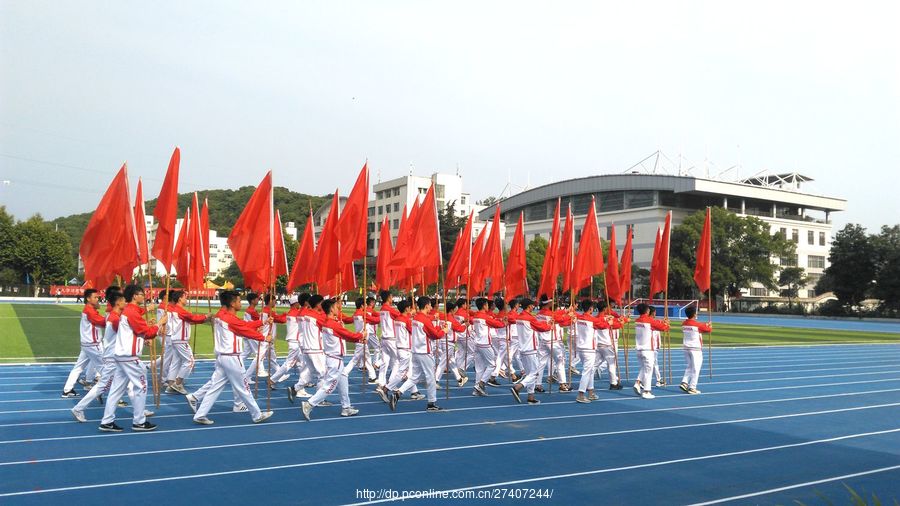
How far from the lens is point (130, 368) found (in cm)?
831

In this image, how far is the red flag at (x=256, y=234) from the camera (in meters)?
10.6

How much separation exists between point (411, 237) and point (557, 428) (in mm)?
4673

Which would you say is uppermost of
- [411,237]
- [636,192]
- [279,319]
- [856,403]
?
[636,192]

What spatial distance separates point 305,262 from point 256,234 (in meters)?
2.35

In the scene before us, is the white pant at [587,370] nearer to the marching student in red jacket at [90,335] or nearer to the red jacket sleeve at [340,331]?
the red jacket sleeve at [340,331]

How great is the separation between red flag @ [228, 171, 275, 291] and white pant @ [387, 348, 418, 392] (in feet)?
8.21

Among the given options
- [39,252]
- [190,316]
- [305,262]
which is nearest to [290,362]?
[305,262]

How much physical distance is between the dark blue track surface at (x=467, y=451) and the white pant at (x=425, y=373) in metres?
0.42

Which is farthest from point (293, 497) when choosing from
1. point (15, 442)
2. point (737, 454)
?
point (737, 454)

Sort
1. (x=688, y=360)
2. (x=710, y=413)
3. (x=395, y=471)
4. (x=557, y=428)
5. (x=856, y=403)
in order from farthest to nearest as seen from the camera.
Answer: (x=688, y=360), (x=856, y=403), (x=710, y=413), (x=557, y=428), (x=395, y=471)

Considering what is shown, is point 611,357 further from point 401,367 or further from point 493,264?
point 401,367

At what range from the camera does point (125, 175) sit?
9766mm

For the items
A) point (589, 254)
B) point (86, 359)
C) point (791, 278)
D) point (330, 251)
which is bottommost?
point (86, 359)

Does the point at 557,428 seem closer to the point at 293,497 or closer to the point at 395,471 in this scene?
the point at 395,471
